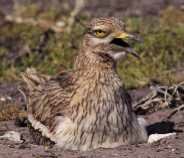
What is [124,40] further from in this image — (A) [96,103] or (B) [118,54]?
(A) [96,103]

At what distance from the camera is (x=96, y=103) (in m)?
8.38

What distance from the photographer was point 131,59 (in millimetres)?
12562

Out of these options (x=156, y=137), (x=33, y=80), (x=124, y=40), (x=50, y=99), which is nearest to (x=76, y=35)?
(x=33, y=80)

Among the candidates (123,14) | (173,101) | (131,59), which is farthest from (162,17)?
(173,101)

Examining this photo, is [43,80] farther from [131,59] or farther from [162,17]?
[162,17]

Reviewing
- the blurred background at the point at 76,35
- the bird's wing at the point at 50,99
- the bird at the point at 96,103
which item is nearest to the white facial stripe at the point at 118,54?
the bird at the point at 96,103

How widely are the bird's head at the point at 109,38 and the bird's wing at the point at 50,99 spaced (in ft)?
1.83

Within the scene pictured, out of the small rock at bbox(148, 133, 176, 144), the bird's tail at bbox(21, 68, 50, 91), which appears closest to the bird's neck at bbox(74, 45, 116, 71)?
the small rock at bbox(148, 133, 176, 144)

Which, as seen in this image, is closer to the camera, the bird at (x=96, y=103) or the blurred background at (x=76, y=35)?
the bird at (x=96, y=103)

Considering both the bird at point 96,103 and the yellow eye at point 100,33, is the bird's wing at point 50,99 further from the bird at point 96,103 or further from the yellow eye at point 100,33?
the yellow eye at point 100,33

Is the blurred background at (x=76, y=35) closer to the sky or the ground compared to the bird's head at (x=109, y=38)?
closer to the ground

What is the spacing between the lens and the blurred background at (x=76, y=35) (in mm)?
12242

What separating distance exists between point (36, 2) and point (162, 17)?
2.76m

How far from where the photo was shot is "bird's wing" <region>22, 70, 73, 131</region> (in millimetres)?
8539
